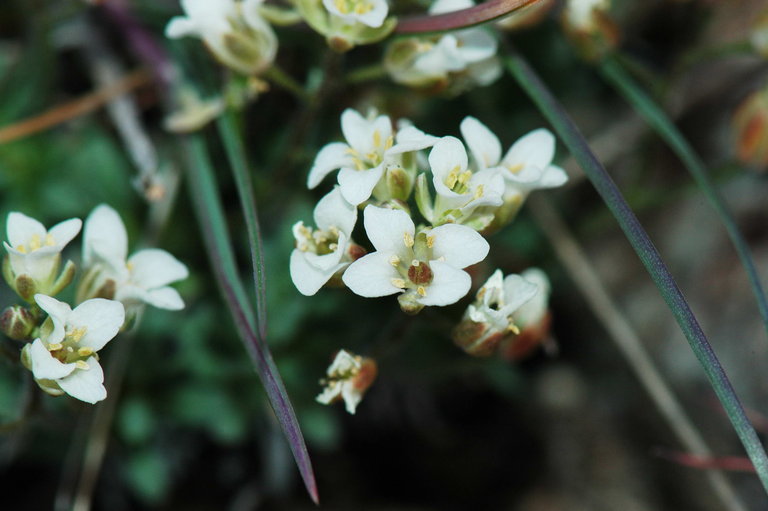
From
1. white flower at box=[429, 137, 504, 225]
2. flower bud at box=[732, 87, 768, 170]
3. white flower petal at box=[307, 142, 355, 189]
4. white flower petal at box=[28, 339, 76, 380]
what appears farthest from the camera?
flower bud at box=[732, 87, 768, 170]

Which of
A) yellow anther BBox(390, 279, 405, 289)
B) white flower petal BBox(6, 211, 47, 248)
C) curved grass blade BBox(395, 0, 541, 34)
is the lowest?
yellow anther BBox(390, 279, 405, 289)

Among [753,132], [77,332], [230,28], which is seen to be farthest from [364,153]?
[753,132]

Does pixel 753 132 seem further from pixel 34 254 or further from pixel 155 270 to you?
pixel 34 254

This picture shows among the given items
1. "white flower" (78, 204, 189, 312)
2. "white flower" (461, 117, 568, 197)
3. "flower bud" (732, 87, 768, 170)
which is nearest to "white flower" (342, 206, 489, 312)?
"white flower" (461, 117, 568, 197)

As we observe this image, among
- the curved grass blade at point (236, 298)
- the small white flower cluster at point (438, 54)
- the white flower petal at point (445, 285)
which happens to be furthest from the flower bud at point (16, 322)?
the small white flower cluster at point (438, 54)

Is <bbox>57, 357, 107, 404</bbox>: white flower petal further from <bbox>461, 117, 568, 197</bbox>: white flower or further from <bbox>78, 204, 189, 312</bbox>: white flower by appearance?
<bbox>461, 117, 568, 197</bbox>: white flower

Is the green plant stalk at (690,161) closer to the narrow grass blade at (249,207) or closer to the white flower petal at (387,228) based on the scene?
the white flower petal at (387,228)
